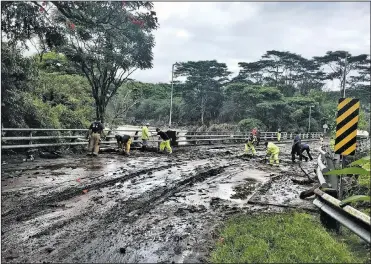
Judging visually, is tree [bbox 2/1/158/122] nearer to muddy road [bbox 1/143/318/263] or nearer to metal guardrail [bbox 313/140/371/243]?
muddy road [bbox 1/143/318/263]

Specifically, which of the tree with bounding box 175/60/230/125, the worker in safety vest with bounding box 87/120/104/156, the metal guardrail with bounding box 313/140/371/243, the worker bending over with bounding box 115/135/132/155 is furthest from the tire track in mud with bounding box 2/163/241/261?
the tree with bounding box 175/60/230/125

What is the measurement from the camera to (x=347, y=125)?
5.76 metres

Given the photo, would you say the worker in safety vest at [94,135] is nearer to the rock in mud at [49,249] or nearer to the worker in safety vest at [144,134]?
the worker in safety vest at [144,134]

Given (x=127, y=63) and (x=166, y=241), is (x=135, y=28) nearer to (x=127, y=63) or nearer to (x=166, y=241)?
(x=127, y=63)

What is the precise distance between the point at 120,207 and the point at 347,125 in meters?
4.05

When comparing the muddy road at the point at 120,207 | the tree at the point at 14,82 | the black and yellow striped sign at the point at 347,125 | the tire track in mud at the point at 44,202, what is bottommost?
the muddy road at the point at 120,207

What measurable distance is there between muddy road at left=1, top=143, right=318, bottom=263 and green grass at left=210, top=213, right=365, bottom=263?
0.89ft

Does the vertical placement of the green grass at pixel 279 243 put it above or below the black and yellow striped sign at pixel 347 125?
below

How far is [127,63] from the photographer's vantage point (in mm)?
19297

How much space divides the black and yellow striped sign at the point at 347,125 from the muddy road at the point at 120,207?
1.37m

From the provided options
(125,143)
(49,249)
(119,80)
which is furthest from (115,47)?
(49,249)

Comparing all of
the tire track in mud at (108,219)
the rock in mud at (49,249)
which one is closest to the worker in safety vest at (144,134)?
the tire track in mud at (108,219)

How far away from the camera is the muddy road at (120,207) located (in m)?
3.94

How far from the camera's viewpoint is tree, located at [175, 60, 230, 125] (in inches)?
1774
